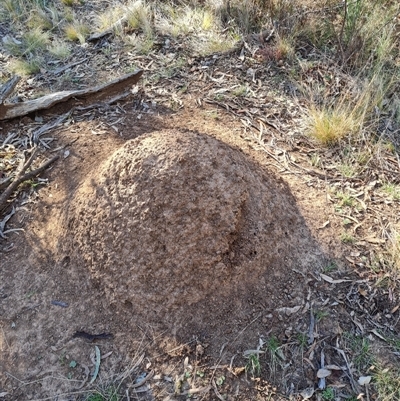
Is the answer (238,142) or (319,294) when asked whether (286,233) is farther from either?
(238,142)

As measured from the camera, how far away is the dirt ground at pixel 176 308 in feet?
6.50

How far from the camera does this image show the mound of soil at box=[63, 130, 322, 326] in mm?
2105

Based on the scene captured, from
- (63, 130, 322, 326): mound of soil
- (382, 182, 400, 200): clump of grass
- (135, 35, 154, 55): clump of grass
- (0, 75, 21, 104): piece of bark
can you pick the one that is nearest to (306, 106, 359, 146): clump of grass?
(382, 182, 400, 200): clump of grass

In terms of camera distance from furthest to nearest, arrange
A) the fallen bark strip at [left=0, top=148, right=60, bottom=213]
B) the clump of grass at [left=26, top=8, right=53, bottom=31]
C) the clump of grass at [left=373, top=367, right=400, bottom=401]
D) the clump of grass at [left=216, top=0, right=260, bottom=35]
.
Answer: the clump of grass at [left=26, top=8, right=53, bottom=31] < the clump of grass at [left=216, top=0, right=260, bottom=35] < the fallen bark strip at [left=0, top=148, right=60, bottom=213] < the clump of grass at [left=373, top=367, right=400, bottom=401]

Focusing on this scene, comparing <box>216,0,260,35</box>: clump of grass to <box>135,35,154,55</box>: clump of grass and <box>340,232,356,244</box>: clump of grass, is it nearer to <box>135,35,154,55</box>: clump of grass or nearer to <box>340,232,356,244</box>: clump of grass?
<box>135,35,154,55</box>: clump of grass

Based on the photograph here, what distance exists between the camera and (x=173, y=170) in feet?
6.92

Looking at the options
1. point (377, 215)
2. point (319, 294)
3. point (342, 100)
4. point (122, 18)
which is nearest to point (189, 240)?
point (319, 294)

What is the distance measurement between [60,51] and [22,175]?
1993 mm

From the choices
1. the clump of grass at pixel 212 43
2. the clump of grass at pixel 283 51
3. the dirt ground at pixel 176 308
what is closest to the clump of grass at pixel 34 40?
the clump of grass at pixel 212 43

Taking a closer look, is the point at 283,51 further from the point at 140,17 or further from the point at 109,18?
the point at 109,18

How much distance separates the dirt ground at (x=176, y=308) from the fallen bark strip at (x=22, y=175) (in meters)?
0.38

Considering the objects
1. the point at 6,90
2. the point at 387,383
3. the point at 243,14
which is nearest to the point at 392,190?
the point at 387,383

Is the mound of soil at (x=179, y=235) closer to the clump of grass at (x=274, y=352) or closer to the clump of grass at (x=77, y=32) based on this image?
the clump of grass at (x=274, y=352)

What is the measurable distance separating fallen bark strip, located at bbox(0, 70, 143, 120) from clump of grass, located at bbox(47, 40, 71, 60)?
3.53 feet
